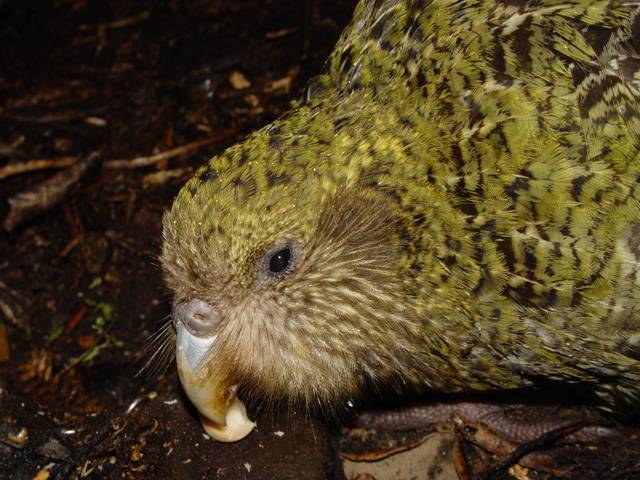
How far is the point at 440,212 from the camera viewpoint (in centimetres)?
263

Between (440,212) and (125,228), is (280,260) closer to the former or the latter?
(440,212)

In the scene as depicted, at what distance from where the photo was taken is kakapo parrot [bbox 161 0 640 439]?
253 centimetres

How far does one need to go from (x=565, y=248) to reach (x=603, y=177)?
0.26 metres

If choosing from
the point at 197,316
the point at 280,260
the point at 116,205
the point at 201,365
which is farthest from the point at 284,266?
the point at 116,205

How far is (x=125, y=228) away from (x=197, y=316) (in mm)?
1814

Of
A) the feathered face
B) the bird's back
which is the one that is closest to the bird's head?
the feathered face

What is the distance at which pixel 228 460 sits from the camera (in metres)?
3.17

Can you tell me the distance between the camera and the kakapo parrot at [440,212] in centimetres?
253

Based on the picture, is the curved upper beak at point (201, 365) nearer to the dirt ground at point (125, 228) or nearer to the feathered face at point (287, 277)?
the feathered face at point (287, 277)

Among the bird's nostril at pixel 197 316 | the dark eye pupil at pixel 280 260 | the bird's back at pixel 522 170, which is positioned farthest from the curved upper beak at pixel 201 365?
the bird's back at pixel 522 170

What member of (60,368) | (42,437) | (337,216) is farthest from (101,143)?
(337,216)

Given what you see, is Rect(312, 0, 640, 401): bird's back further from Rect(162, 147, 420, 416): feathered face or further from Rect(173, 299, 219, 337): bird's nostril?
Rect(173, 299, 219, 337): bird's nostril

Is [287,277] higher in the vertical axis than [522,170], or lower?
lower

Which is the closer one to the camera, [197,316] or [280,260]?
[280,260]
